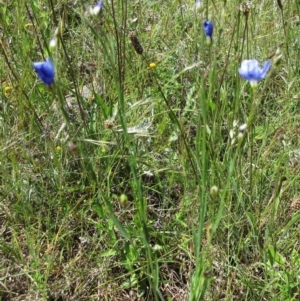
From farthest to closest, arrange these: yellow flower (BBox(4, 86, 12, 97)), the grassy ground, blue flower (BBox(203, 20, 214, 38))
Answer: yellow flower (BBox(4, 86, 12, 97)) < the grassy ground < blue flower (BBox(203, 20, 214, 38))

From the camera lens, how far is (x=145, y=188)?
1266mm

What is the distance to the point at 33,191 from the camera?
48.3 inches

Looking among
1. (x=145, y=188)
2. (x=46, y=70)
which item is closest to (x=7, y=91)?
(x=145, y=188)

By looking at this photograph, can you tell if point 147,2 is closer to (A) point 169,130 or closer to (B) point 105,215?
(A) point 169,130

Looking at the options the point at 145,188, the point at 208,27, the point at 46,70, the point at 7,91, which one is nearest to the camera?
the point at 46,70

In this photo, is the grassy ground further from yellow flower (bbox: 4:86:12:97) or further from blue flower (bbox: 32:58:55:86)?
blue flower (bbox: 32:58:55:86)

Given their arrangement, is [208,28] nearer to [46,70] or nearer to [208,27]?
[208,27]

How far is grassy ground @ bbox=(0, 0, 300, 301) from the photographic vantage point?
1055 mm

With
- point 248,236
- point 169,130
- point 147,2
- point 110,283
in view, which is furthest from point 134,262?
point 147,2

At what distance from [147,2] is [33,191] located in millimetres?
960

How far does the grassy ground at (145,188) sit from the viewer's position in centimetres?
105

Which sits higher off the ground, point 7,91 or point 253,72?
point 7,91

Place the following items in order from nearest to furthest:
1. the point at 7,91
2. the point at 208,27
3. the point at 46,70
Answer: the point at 46,70, the point at 208,27, the point at 7,91

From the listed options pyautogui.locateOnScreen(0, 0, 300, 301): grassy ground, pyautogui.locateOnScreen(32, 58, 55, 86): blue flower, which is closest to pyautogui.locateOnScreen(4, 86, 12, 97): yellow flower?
pyautogui.locateOnScreen(0, 0, 300, 301): grassy ground
